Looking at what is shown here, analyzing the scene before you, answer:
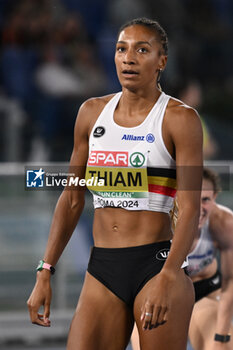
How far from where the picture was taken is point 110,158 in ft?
11.0

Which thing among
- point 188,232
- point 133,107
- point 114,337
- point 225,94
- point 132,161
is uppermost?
point 225,94

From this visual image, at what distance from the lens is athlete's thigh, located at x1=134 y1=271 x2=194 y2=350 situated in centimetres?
318

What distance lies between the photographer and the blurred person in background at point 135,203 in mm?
3217

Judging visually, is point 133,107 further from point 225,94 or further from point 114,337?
point 225,94

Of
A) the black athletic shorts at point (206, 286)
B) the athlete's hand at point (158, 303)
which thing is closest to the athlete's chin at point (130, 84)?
the athlete's hand at point (158, 303)

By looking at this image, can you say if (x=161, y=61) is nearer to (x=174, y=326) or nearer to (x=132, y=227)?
(x=132, y=227)

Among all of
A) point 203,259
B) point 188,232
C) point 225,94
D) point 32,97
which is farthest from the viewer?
point 225,94

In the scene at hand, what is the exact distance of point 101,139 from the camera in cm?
339

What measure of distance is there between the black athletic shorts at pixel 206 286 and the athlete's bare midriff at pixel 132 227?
68.3 inches

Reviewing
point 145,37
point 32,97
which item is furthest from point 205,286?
point 32,97

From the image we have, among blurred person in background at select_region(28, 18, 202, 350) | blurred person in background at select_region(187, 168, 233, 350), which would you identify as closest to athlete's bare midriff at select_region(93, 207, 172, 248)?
blurred person in background at select_region(28, 18, 202, 350)

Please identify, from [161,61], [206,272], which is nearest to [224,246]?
[206,272]

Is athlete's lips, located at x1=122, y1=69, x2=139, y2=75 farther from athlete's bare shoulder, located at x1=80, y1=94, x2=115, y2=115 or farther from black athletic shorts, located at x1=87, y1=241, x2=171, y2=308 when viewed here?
black athletic shorts, located at x1=87, y1=241, x2=171, y2=308

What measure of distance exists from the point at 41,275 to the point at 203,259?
73.5 inches
